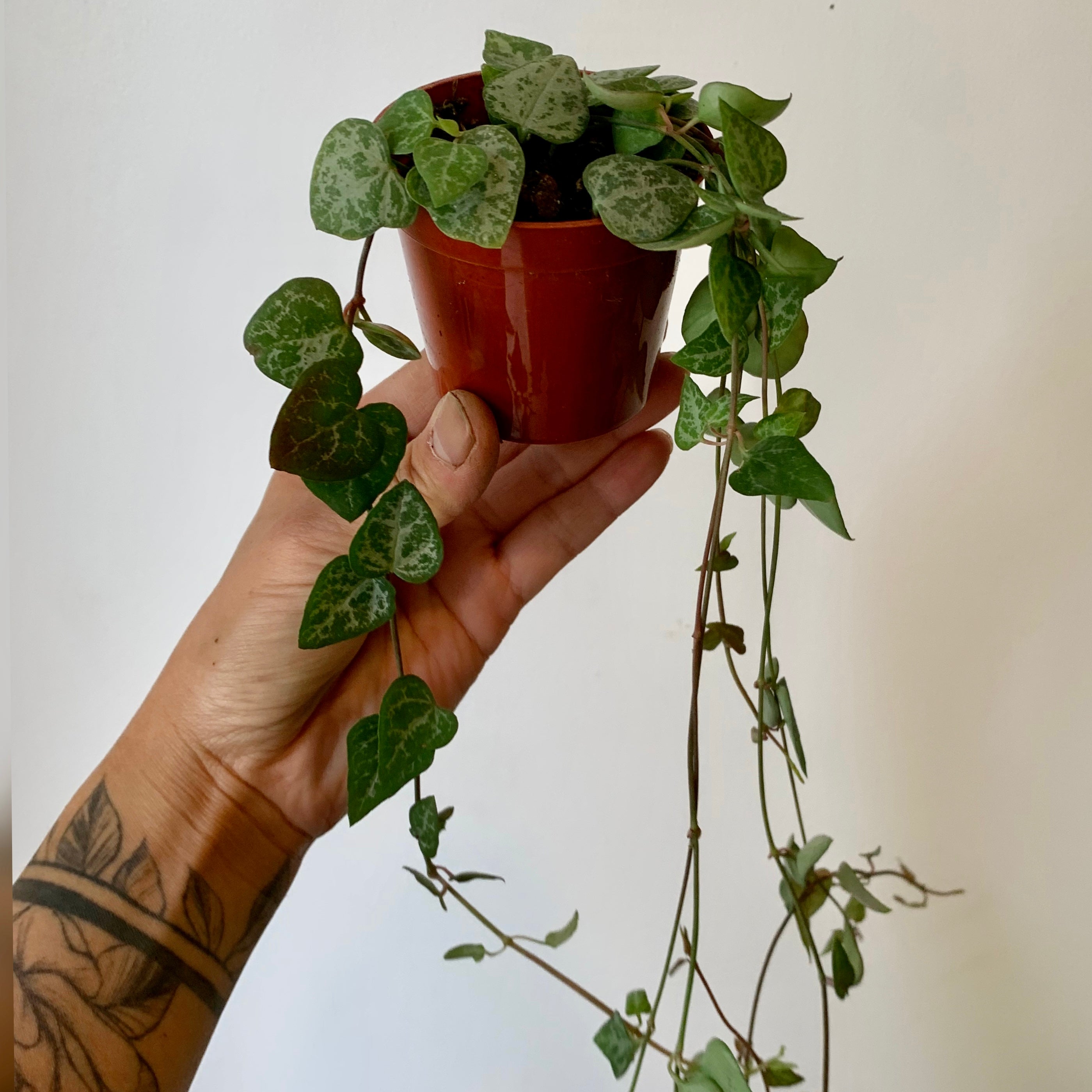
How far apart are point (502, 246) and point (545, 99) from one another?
77mm

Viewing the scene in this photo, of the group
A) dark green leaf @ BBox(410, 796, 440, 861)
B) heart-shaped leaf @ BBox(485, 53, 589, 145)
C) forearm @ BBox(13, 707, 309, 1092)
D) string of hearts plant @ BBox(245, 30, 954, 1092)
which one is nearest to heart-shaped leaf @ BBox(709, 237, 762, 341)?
string of hearts plant @ BBox(245, 30, 954, 1092)

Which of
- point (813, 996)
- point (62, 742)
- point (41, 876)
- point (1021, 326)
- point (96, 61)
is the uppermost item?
point (96, 61)

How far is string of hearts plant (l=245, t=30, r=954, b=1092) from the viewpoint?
1.39 ft

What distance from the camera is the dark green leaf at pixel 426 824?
56 centimetres

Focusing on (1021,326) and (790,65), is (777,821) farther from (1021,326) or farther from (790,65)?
(790,65)

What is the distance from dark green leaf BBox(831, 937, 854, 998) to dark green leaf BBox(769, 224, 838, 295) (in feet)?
1.44

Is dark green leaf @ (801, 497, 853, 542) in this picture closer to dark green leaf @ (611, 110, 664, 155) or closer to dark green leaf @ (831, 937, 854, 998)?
dark green leaf @ (611, 110, 664, 155)

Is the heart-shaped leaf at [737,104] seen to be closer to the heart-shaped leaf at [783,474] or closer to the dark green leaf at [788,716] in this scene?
the heart-shaped leaf at [783,474]

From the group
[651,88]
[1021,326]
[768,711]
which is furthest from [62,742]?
[1021,326]

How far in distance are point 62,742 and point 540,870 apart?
590 millimetres

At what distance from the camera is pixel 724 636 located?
1.85 feet

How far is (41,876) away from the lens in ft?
2.56

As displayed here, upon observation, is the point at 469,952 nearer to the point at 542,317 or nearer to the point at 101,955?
the point at 101,955

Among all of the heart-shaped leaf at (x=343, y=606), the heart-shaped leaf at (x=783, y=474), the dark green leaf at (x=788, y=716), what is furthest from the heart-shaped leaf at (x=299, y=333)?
the dark green leaf at (x=788, y=716)
